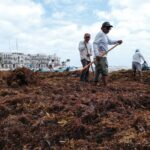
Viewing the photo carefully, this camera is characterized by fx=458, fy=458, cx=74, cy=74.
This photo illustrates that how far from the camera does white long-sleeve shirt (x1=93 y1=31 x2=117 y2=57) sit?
42.5 feet

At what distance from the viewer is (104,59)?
13.0 meters

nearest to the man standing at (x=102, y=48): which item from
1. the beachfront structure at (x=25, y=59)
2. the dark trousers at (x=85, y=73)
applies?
the dark trousers at (x=85, y=73)

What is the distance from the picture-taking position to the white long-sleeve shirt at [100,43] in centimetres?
1296

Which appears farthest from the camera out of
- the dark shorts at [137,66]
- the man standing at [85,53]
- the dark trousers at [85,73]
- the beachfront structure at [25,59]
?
the beachfront structure at [25,59]

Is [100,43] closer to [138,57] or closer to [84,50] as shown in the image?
[84,50]

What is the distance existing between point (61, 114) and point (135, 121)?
1632mm

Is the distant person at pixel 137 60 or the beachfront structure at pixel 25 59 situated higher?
the beachfront structure at pixel 25 59

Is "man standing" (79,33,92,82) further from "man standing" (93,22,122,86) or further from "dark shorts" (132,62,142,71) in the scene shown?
"dark shorts" (132,62,142,71)

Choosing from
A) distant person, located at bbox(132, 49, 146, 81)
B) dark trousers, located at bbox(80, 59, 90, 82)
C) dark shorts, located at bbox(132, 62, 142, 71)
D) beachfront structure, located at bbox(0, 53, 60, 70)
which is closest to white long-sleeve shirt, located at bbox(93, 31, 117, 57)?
dark trousers, located at bbox(80, 59, 90, 82)

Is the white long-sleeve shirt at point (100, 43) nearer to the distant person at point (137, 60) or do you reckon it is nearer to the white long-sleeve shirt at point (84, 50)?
the white long-sleeve shirt at point (84, 50)

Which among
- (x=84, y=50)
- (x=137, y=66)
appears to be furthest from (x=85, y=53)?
(x=137, y=66)

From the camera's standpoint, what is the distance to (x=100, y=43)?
1306 centimetres

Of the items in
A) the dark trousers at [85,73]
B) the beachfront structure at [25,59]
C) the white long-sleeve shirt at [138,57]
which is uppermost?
the beachfront structure at [25,59]

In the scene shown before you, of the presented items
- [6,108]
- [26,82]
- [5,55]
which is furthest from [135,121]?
[5,55]
